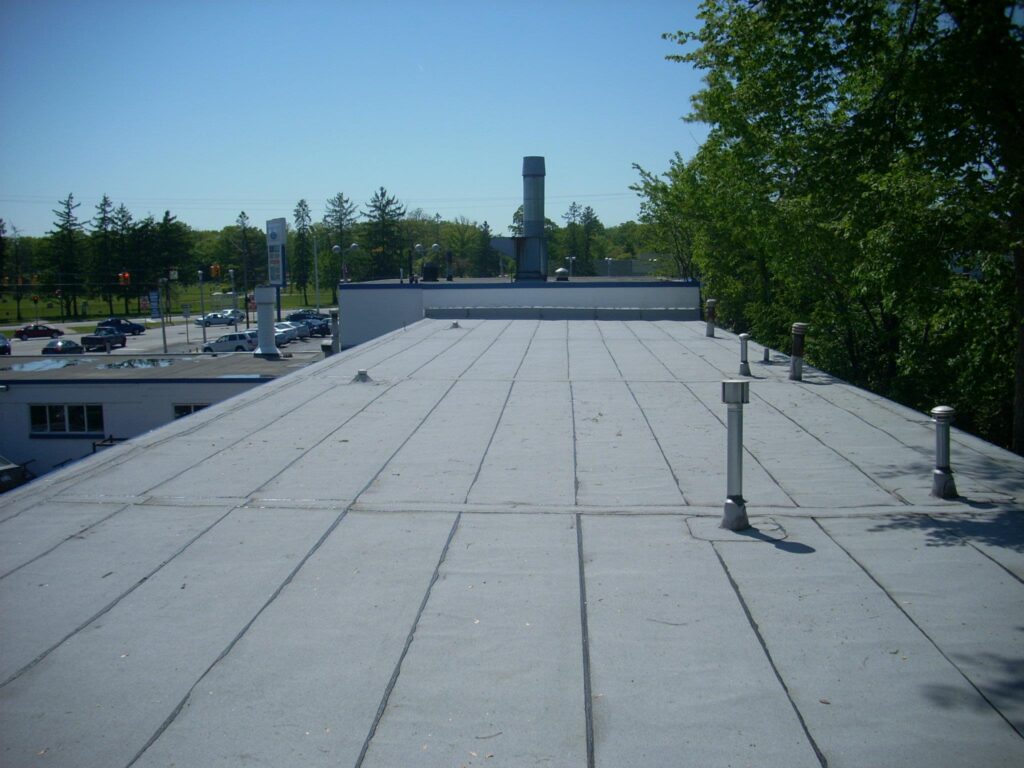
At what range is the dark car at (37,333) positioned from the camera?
6494cm

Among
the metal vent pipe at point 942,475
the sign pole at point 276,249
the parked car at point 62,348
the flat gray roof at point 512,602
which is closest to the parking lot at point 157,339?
the parked car at point 62,348

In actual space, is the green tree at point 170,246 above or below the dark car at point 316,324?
above

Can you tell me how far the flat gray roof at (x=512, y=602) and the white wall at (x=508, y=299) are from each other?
21781 millimetres

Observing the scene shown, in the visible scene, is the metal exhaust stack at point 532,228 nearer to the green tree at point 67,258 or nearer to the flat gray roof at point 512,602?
the flat gray roof at point 512,602

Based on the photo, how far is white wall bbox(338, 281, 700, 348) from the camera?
3120 centimetres

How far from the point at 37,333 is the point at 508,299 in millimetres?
48955

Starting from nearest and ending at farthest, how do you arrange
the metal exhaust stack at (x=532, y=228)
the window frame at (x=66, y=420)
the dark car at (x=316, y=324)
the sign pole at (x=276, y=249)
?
1. the window frame at (x=66, y=420)
2. the metal exhaust stack at (x=532, y=228)
3. the sign pole at (x=276, y=249)
4. the dark car at (x=316, y=324)

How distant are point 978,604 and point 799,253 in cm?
2097

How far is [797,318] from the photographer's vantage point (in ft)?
98.4

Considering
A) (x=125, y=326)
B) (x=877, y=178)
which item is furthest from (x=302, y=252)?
(x=877, y=178)

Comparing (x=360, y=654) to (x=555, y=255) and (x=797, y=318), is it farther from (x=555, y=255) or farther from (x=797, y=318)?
(x=555, y=255)

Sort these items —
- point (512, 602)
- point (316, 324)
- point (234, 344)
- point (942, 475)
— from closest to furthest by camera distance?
point (512, 602), point (942, 475), point (234, 344), point (316, 324)

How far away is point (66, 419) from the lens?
26453 mm

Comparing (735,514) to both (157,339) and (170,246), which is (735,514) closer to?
(157,339)
